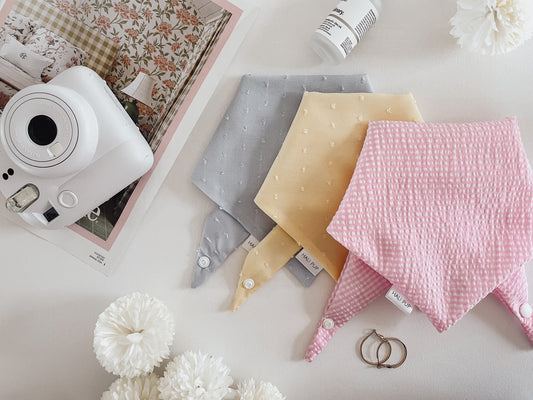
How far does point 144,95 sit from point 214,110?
14 cm

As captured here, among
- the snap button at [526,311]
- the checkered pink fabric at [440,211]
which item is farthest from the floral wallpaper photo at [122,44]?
the snap button at [526,311]

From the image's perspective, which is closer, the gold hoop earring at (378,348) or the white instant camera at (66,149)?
the white instant camera at (66,149)

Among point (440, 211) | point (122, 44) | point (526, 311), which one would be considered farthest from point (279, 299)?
point (122, 44)

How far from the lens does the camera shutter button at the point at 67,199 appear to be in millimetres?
755

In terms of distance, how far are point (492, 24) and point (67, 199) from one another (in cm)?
74

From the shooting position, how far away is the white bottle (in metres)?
0.74

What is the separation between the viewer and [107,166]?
0.75m

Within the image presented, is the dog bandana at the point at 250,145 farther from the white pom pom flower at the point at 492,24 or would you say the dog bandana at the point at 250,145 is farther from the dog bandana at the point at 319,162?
the white pom pom flower at the point at 492,24

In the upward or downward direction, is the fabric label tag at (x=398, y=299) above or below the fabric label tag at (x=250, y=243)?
above

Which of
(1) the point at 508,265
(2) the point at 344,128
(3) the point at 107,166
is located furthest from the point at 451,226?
(3) the point at 107,166

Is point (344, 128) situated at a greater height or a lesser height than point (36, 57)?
greater

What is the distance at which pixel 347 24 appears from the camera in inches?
29.3

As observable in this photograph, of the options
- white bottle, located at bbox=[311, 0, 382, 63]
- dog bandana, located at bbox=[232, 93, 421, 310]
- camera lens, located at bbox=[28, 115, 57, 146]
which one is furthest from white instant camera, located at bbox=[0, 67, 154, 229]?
white bottle, located at bbox=[311, 0, 382, 63]

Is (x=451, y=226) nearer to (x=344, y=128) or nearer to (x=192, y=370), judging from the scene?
(x=344, y=128)
